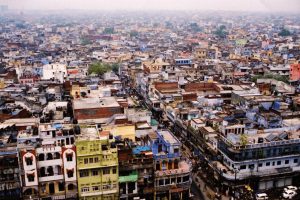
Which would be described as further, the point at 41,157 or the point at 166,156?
the point at 166,156

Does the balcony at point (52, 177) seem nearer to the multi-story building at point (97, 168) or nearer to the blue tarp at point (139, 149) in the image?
the multi-story building at point (97, 168)

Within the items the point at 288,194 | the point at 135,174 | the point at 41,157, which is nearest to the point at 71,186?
the point at 41,157

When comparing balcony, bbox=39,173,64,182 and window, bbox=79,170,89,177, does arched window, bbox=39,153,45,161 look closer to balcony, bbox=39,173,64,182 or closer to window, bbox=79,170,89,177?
balcony, bbox=39,173,64,182

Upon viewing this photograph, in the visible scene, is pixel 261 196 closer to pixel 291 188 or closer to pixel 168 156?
pixel 291 188

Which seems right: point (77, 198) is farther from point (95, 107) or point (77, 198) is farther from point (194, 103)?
point (194, 103)

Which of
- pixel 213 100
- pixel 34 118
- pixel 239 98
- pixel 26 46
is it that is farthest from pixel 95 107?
pixel 26 46

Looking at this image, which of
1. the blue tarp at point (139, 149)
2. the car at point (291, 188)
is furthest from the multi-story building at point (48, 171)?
the car at point (291, 188)
